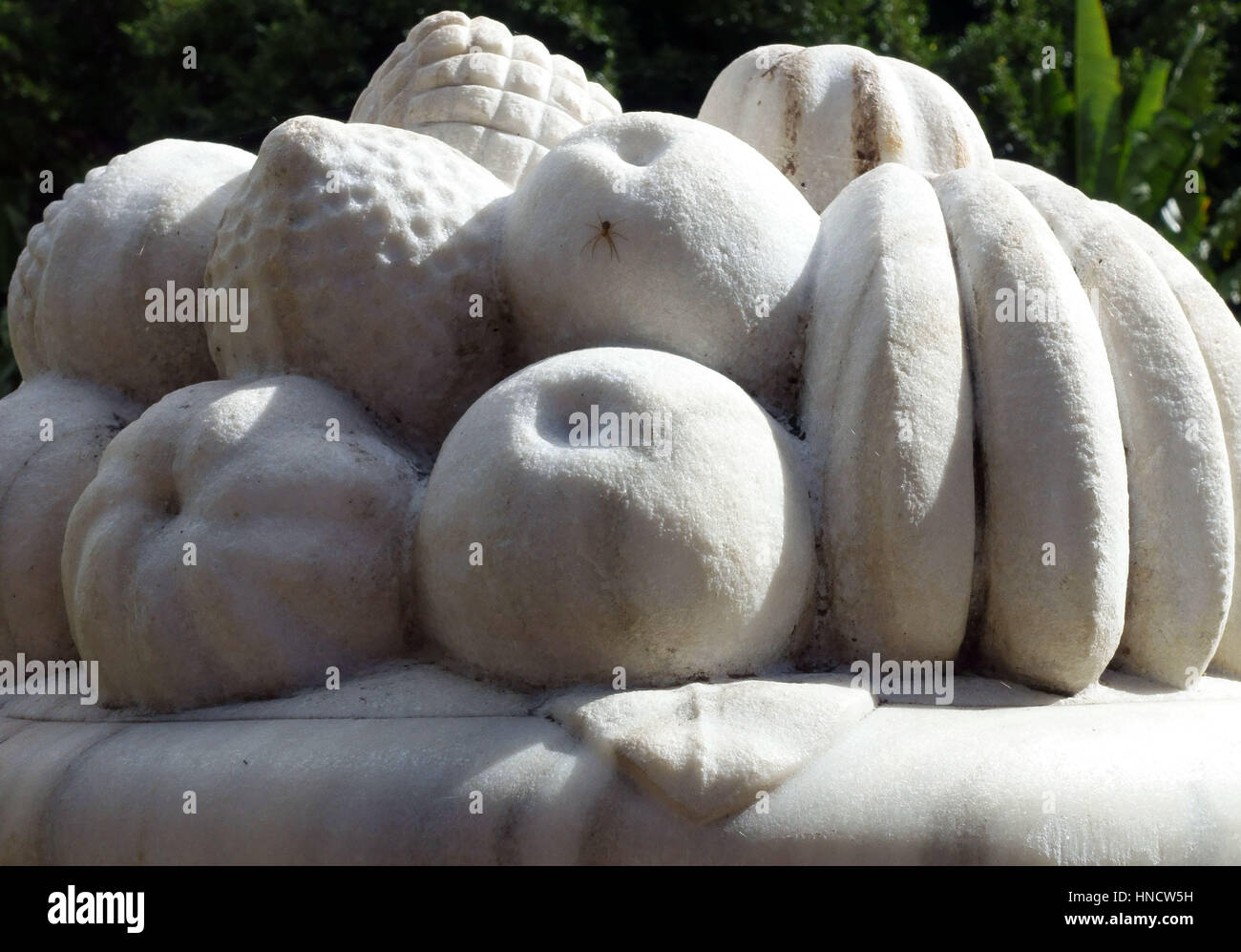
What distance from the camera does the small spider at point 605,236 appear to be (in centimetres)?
292

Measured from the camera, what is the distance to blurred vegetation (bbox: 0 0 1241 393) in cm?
1025

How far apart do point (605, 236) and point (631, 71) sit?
7905 mm

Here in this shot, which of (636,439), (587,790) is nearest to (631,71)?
(636,439)

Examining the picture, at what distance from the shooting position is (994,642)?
274cm

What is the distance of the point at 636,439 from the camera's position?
2600mm

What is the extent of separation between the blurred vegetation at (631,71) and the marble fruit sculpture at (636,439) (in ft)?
23.2

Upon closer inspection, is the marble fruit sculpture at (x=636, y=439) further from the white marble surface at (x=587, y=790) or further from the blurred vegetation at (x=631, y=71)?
the blurred vegetation at (x=631, y=71)

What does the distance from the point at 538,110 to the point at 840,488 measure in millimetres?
1523

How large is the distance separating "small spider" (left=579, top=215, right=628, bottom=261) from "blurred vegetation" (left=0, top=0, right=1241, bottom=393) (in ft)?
23.6

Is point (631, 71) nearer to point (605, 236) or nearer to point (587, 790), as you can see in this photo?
point (605, 236)

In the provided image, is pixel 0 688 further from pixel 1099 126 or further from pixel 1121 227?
pixel 1099 126

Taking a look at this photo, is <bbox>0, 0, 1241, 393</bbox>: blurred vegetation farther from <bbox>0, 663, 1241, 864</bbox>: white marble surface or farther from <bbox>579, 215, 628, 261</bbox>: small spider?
<bbox>0, 663, 1241, 864</bbox>: white marble surface

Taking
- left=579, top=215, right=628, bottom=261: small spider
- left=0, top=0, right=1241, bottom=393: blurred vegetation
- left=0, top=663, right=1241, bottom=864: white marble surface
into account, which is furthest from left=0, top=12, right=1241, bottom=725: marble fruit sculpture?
left=0, top=0, right=1241, bottom=393: blurred vegetation

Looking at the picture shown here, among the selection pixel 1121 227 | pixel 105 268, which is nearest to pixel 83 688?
pixel 105 268
